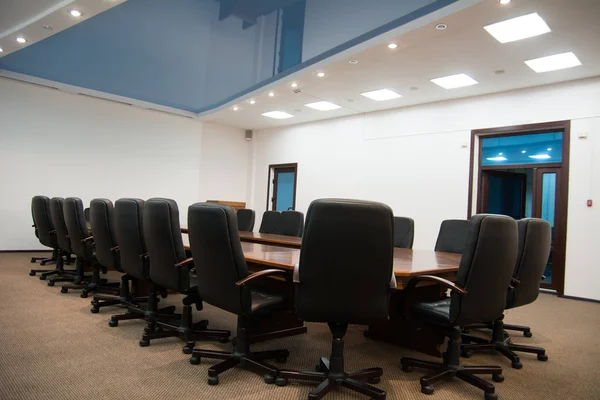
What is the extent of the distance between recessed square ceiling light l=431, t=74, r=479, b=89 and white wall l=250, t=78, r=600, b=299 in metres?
0.66

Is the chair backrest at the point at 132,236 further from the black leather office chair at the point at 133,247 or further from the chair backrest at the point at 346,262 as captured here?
the chair backrest at the point at 346,262

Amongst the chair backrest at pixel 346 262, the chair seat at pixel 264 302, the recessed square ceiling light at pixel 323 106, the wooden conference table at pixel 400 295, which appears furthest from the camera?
the recessed square ceiling light at pixel 323 106

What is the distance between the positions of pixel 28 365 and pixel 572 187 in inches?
255

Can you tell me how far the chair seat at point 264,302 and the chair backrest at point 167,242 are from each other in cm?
59

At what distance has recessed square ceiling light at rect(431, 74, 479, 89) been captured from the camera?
18.7 feet

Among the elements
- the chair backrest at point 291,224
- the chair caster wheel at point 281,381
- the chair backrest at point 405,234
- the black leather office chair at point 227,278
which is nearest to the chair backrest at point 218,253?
the black leather office chair at point 227,278

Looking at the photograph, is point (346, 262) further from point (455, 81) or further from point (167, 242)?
point (455, 81)

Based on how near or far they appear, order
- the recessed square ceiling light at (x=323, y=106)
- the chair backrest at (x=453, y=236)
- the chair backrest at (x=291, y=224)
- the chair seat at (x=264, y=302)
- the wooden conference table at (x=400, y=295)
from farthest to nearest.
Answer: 1. the recessed square ceiling light at (x=323, y=106)
2. the chair backrest at (x=291, y=224)
3. the chair backrest at (x=453, y=236)
4. the wooden conference table at (x=400, y=295)
5. the chair seat at (x=264, y=302)

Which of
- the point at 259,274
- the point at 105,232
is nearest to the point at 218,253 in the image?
the point at 259,274

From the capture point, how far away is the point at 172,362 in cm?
247

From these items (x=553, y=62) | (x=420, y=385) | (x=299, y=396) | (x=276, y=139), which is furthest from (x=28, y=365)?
(x=276, y=139)

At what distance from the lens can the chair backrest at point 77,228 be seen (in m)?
4.00

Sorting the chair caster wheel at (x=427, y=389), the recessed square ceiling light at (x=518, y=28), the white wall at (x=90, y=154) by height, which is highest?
the recessed square ceiling light at (x=518, y=28)

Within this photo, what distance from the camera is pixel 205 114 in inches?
352
